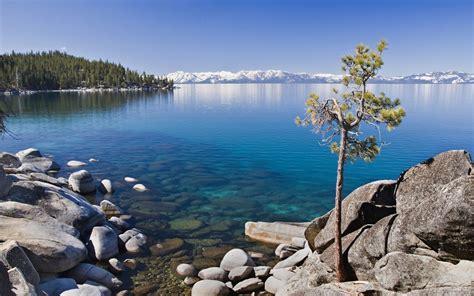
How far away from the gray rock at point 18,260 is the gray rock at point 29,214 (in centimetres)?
420

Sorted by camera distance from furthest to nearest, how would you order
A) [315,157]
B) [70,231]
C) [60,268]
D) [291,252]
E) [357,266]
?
[315,157], [291,252], [70,231], [60,268], [357,266]

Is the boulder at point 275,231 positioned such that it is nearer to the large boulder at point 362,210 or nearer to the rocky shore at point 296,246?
the rocky shore at point 296,246

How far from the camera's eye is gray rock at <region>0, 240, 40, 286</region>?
47.0 ft

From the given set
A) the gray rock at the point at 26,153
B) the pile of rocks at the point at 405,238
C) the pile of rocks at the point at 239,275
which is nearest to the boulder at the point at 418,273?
the pile of rocks at the point at 405,238

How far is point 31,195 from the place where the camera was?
21.5m

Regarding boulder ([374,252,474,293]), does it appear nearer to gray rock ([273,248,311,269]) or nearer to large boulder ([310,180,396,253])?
large boulder ([310,180,396,253])

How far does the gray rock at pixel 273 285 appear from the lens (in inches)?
682

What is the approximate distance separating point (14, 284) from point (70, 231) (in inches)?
259

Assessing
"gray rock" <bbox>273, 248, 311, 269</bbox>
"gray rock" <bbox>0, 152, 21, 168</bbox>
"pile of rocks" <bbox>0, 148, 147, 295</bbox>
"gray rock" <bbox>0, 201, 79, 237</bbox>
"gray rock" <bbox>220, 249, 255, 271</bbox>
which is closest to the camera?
"pile of rocks" <bbox>0, 148, 147, 295</bbox>

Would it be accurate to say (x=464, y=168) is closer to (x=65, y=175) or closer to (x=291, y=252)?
(x=291, y=252)

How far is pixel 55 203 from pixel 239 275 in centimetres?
1237

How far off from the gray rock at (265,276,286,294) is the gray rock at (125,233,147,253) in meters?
8.38

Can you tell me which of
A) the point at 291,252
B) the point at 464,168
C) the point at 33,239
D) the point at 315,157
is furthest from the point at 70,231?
the point at 315,157

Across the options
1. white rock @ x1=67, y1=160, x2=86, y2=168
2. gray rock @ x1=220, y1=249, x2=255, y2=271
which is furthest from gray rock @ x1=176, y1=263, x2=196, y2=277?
white rock @ x1=67, y1=160, x2=86, y2=168
